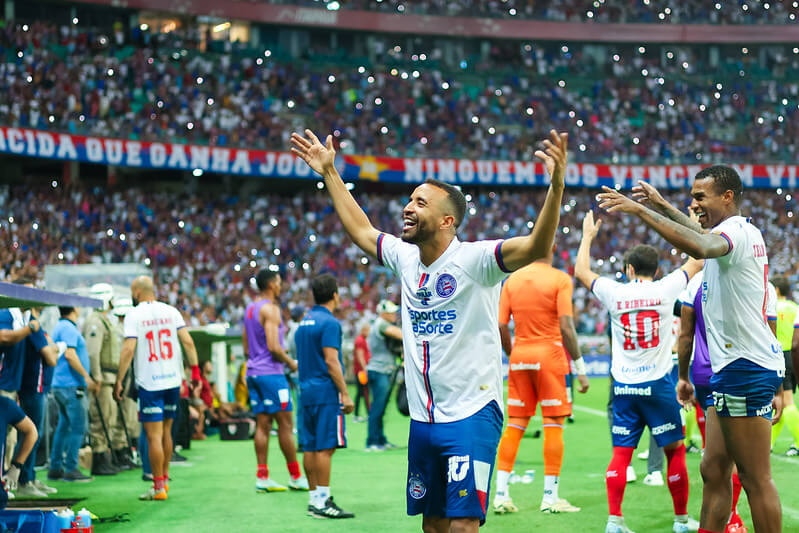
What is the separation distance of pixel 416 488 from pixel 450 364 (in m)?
0.62

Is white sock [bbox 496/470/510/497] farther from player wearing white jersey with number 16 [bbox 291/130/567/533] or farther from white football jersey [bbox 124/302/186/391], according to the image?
player wearing white jersey with number 16 [bbox 291/130/567/533]

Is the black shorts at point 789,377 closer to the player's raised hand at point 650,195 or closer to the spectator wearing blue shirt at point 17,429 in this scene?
the player's raised hand at point 650,195

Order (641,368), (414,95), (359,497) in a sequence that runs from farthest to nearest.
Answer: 1. (414,95)
2. (359,497)
3. (641,368)

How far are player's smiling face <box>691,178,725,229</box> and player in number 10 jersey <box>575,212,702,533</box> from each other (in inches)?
68.3

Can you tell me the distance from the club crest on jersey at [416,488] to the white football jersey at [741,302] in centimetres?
179

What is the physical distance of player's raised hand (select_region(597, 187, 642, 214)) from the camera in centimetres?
450

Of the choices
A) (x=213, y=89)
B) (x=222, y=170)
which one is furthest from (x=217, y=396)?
(x=213, y=89)

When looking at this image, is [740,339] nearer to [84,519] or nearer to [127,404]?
[84,519]

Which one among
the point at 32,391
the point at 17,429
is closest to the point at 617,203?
the point at 17,429

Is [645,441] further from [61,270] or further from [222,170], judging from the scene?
[222,170]

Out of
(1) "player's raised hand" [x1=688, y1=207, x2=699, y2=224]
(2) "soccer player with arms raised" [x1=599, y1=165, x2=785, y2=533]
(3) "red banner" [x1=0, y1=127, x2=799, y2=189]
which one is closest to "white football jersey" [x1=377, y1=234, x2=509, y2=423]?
(2) "soccer player with arms raised" [x1=599, y1=165, x2=785, y2=533]

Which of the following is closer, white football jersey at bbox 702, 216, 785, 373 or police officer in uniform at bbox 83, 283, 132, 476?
white football jersey at bbox 702, 216, 785, 373

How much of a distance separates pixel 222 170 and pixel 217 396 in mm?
19441

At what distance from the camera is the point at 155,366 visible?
9797mm
